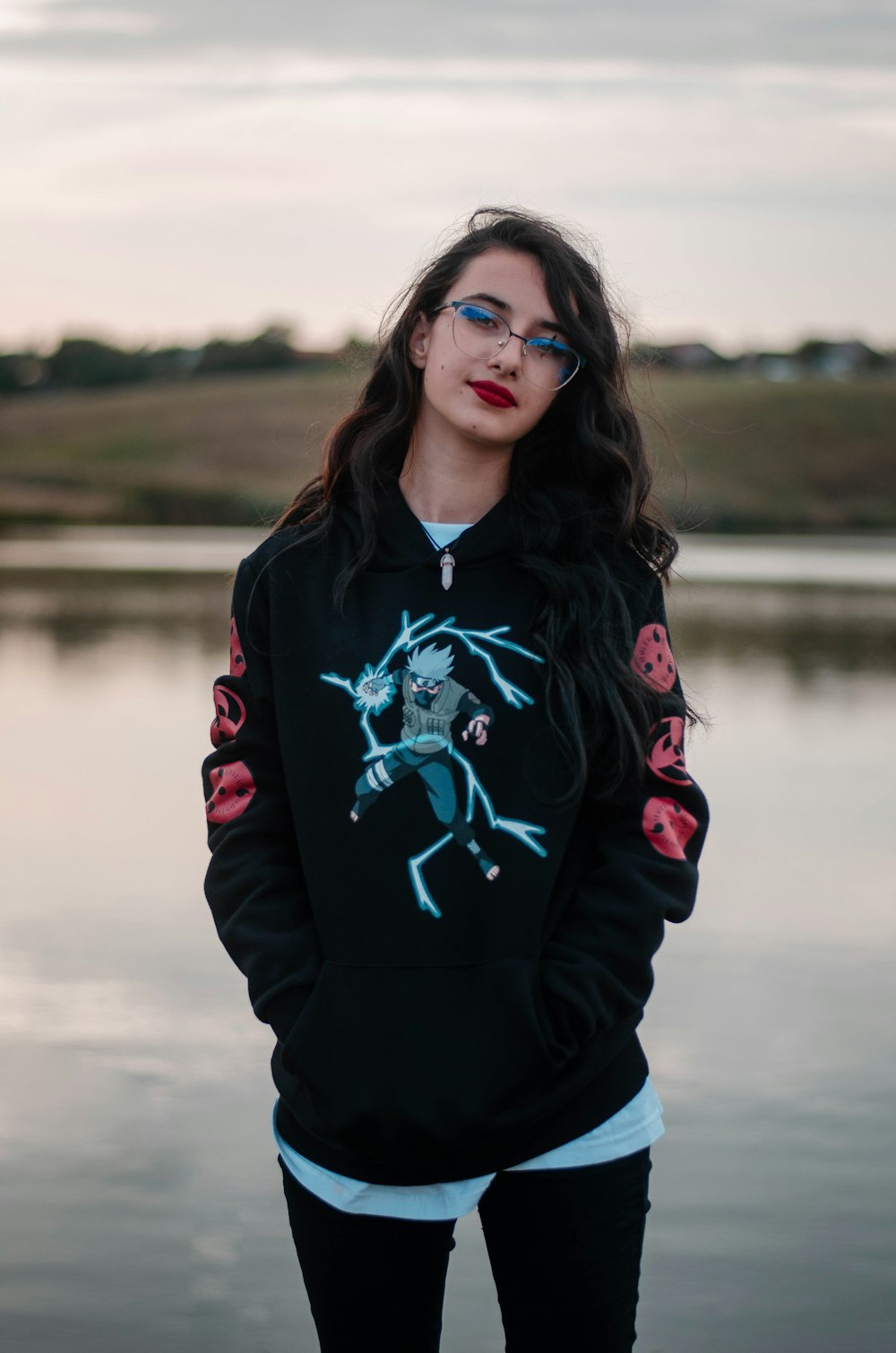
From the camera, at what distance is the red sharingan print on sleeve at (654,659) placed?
195cm

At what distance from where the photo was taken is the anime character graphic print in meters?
1.79

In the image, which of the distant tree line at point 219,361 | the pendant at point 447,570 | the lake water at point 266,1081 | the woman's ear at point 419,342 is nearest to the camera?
the pendant at point 447,570

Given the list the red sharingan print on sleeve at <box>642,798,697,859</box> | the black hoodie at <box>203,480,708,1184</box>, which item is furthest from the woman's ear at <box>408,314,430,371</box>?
the red sharingan print on sleeve at <box>642,798,697,859</box>

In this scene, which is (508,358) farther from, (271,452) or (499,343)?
(271,452)

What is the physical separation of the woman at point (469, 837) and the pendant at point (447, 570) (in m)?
0.01

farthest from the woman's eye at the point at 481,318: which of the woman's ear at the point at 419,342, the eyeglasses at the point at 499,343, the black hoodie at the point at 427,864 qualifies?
the black hoodie at the point at 427,864

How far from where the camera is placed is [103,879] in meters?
5.20

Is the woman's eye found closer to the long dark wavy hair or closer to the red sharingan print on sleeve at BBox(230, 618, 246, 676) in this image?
the long dark wavy hair

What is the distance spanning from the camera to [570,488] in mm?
2061

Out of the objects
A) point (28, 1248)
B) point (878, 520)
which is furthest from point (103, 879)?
point (878, 520)

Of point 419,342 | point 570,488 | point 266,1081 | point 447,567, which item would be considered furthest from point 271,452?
point 447,567

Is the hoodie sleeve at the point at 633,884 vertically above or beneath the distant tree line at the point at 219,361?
above

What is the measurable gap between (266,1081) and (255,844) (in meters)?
1.77

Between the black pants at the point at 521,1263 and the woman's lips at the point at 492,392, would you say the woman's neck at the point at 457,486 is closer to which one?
the woman's lips at the point at 492,392
